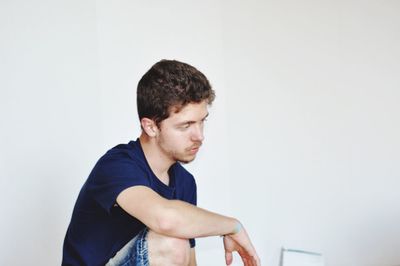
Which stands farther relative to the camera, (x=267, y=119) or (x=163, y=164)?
(x=267, y=119)

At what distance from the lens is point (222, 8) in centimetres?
191

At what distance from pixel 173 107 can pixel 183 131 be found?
8 centimetres

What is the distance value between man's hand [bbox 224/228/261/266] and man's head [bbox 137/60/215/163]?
27cm

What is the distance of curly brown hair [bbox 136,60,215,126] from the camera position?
1.10 meters

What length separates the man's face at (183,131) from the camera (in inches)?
44.1

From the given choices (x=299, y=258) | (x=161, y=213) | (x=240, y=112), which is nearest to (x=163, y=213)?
(x=161, y=213)

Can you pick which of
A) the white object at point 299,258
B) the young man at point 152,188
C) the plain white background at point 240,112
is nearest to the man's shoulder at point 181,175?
the young man at point 152,188

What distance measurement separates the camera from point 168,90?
1105 millimetres

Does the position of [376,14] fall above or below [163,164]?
above

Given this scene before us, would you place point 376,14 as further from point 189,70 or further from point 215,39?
point 189,70

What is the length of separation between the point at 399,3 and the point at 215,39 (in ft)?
3.36

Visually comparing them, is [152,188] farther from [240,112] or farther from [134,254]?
[240,112]

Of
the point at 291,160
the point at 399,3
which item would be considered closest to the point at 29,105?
the point at 291,160

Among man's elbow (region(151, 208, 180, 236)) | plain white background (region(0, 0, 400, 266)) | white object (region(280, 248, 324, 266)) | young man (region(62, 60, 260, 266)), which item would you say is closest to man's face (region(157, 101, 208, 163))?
young man (region(62, 60, 260, 266))
